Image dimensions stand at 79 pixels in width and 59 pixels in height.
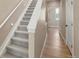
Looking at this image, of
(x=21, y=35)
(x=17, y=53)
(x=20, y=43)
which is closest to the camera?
(x=17, y=53)

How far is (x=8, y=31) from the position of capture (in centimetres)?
394

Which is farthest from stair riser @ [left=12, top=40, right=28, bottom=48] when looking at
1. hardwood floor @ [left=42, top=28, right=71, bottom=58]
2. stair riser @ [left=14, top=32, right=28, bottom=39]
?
hardwood floor @ [left=42, top=28, right=71, bottom=58]

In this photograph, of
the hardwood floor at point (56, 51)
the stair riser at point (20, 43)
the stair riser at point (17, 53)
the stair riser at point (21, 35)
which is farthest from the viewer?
the hardwood floor at point (56, 51)

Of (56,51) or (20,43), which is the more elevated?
(20,43)

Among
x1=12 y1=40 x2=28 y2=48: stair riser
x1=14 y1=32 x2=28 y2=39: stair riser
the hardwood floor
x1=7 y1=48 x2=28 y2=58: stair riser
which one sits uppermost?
x1=14 y1=32 x2=28 y2=39: stair riser

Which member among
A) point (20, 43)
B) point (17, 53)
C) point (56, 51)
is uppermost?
point (20, 43)

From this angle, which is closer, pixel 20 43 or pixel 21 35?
pixel 20 43

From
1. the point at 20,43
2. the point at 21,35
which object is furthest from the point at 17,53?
the point at 21,35

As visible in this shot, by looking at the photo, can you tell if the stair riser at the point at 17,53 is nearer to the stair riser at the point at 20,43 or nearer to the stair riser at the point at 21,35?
the stair riser at the point at 20,43

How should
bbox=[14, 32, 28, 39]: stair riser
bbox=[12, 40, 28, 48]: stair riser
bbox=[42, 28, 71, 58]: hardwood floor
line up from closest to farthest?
1. bbox=[12, 40, 28, 48]: stair riser
2. bbox=[14, 32, 28, 39]: stair riser
3. bbox=[42, 28, 71, 58]: hardwood floor

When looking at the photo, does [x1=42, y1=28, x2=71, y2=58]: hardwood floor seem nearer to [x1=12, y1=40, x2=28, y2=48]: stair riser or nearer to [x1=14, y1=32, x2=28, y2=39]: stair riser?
[x1=12, y1=40, x2=28, y2=48]: stair riser

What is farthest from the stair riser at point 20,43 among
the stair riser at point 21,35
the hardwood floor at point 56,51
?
the hardwood floor at point 56,51

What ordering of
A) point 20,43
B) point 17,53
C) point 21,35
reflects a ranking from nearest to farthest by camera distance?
point 17,53 < point 20,43 < point 21,35

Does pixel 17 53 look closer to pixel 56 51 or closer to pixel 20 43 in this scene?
pixel 20 43
